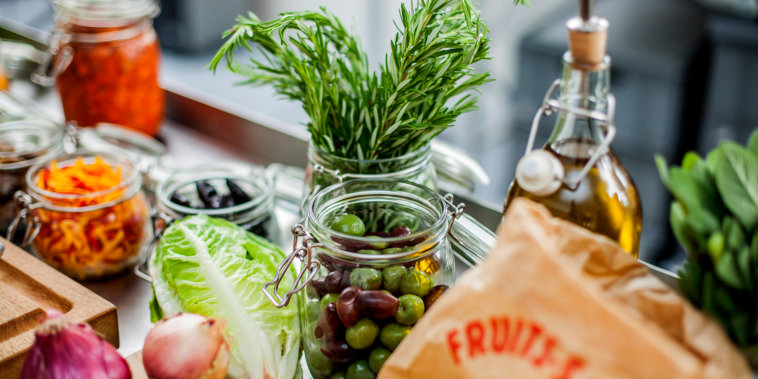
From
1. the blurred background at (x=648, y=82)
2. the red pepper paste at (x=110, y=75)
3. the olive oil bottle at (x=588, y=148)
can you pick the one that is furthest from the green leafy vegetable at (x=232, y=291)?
the blurred background at (x=648, y=82)

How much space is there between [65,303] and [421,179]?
1.28 ft

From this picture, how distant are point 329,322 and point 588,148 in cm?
27

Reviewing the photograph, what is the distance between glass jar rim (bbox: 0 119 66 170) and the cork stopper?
26.6 inches

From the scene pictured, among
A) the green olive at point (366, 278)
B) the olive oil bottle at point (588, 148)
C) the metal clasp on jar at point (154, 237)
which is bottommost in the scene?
the metal clasp on jar at point (154, 237)

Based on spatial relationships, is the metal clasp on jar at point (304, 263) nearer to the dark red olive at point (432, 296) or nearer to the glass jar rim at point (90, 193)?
the dark red olive at point (432, 296)

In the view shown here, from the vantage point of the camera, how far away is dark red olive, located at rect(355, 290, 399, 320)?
1.86ft

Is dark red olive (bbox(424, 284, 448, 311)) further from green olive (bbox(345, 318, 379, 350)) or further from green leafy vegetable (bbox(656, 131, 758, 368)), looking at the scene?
green leafy vegetable (bbox(656, 131, 758, 368))

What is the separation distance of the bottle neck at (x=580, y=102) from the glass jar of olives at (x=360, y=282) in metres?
0.11

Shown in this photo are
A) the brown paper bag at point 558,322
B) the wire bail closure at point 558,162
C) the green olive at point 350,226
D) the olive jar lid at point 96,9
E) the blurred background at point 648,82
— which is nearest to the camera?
the brown paper bag at point 558,322

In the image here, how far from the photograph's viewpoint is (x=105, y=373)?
55 cm

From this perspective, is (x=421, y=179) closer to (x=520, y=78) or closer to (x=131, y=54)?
(x=131, y=54)

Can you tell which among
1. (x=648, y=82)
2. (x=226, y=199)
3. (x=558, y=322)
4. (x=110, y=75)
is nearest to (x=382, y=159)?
(x=226, y=199)

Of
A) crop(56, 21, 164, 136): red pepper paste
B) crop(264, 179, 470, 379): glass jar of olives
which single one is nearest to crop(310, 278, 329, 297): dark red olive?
crop(264, 179, 470, 379): glass jar of olives

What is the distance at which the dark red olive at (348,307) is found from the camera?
57cm
